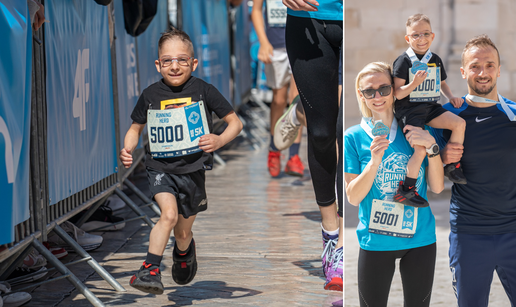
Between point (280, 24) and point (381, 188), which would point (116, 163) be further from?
point (280, 24)

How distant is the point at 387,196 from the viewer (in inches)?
113

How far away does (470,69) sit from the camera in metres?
3.07

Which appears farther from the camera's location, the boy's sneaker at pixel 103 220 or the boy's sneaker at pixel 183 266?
the boy's sneaker at pixel 103 220

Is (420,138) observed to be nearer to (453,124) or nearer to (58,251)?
(453,124)

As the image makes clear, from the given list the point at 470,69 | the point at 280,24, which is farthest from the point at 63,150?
the point at 280,24

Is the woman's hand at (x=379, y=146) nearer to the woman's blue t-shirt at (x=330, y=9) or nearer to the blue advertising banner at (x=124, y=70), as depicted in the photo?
the woman's blue t-shirt at (x=330, y=9)

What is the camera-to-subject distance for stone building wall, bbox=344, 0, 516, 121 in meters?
13.4

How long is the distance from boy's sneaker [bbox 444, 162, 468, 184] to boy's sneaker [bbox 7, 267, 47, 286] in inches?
92.9

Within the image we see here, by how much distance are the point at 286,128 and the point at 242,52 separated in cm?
621

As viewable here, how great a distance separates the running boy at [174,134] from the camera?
11.4 ft

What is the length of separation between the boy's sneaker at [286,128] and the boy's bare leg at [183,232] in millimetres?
2558

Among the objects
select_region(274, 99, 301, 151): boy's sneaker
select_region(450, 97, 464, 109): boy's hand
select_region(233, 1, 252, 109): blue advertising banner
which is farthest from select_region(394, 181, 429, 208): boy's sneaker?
select_region(233, 1, 252, 109): blue advertising banner

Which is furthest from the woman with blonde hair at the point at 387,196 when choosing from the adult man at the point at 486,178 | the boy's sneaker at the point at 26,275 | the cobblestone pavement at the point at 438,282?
the boy's sneaker at the point at 26,275

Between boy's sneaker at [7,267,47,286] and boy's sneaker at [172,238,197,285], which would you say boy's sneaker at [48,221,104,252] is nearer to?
boy's sneaker at [7,267,47,286]
